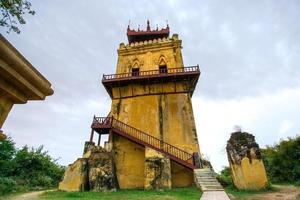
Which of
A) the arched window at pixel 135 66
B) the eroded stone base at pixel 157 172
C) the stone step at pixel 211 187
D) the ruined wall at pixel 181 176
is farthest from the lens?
the arched window at pixel 135 66

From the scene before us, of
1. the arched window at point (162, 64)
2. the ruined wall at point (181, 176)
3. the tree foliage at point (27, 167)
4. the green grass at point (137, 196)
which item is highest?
the arched window at point (162, 64)

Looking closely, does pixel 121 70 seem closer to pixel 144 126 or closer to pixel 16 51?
pixel 144 126

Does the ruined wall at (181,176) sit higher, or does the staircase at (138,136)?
the staircase at (138,136)

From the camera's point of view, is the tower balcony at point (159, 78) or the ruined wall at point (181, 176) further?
the tower balcony at point (159, 78)

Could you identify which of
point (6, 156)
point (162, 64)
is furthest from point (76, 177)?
point (162, 64)

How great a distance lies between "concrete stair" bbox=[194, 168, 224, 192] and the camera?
11.1 metres

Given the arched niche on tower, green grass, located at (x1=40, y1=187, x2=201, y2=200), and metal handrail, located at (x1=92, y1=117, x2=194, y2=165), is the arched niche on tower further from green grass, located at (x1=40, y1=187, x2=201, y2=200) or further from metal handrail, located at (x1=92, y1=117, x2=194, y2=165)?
green grass, located at (x1=40, y1=187, x2=201, y2=200)

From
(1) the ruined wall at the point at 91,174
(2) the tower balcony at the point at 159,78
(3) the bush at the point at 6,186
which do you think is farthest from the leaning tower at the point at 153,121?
(3) the bush at the point at 6,186

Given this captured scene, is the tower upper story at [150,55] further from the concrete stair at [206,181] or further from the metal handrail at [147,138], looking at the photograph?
the concrete stair at [206,181]

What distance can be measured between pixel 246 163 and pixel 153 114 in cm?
813

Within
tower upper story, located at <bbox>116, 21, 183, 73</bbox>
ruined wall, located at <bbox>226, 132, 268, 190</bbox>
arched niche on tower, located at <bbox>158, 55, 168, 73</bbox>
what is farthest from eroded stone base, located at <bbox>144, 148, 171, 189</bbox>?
tower upper story, located at <bbox>116, 21, 183, 73</bbox>

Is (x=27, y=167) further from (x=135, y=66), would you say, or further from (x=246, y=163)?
(x=246, y=163)

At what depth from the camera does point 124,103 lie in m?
19.3

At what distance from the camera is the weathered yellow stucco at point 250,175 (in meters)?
11.5
